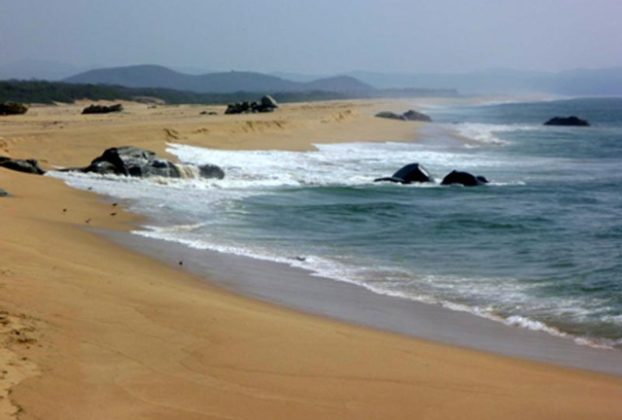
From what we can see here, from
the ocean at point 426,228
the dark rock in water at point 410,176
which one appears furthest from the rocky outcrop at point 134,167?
the dark rock in water at point 410,176

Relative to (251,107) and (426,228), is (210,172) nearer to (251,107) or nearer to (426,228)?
(426,228)

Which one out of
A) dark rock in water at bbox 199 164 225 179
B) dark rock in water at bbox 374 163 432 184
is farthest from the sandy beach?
dark rock in water at bbox 374 163 432 184

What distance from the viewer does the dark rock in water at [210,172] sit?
2514 cm

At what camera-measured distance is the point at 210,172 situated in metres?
25.3

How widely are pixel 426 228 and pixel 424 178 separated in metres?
9.26

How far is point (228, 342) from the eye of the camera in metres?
8.02

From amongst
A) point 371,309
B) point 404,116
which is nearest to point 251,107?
point 404,116

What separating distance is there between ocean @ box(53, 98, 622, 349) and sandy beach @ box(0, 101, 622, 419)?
224cm

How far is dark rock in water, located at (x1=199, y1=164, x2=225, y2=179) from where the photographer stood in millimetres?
25141

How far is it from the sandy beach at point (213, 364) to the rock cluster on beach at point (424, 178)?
15475 mm

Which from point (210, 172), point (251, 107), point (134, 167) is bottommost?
point (210, 172)

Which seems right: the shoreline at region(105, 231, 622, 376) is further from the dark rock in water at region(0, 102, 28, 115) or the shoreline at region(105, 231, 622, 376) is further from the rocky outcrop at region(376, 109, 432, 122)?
the rocky outcrop at region(376, 109, 432, 122)

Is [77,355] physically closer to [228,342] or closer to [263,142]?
[228,342]

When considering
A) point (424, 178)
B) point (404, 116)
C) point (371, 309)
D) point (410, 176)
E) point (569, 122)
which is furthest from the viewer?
point (404, 116)
